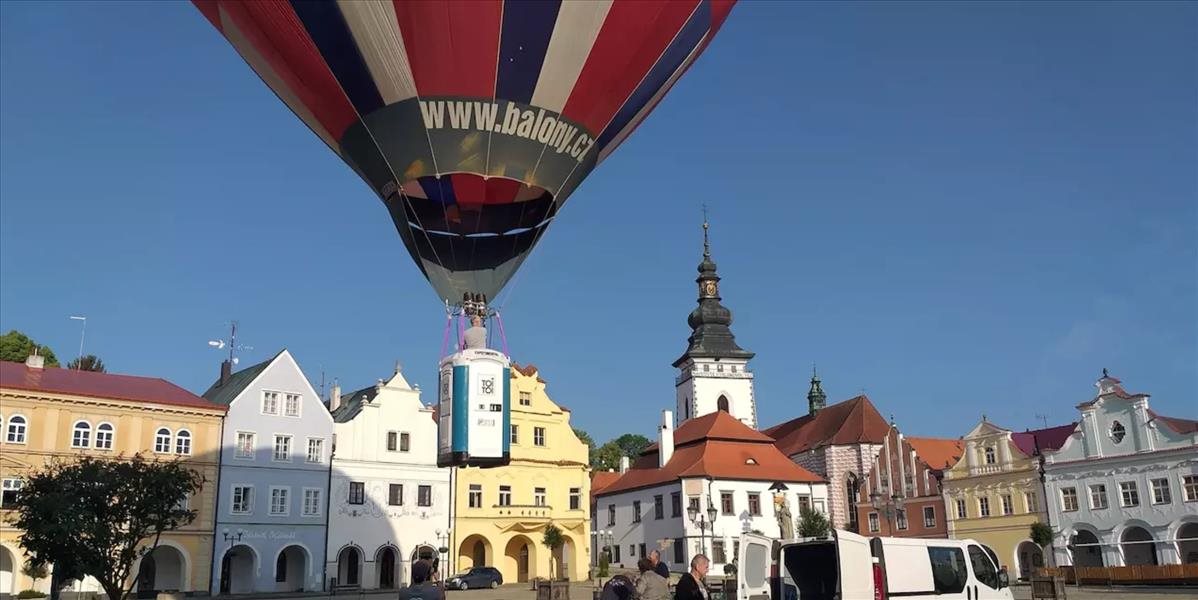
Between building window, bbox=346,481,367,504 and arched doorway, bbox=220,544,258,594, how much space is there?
15.1 feet

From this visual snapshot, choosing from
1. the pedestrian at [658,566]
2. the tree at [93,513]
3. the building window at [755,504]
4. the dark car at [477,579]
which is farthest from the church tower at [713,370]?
the pedestrian at [658,566]

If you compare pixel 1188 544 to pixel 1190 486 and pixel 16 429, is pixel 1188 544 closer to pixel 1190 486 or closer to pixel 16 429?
pixel 1190 486

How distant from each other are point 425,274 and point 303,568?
82.2 ft

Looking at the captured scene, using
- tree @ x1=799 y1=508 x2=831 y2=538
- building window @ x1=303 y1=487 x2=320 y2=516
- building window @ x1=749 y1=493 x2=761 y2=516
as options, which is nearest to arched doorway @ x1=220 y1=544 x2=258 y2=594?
building window @ x1=303 y1=487 x2=320 y2=516

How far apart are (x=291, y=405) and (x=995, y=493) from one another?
111 ft

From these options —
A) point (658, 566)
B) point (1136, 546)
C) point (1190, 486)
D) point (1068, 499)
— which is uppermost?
point (1190, 486)

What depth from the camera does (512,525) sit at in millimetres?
45469

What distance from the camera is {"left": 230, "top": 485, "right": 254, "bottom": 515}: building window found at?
39.6 m

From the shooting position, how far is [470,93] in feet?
57.5

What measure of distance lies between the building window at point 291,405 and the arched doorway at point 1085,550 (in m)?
34.3

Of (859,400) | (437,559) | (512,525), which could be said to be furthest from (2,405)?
(859,400)

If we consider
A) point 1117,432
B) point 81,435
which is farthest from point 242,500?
point 1117,432

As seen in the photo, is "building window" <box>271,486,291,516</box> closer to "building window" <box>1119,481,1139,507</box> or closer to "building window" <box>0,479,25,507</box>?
"building window" <box>0,479,25,507</box>

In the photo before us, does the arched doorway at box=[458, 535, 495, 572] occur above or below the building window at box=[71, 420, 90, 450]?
below
